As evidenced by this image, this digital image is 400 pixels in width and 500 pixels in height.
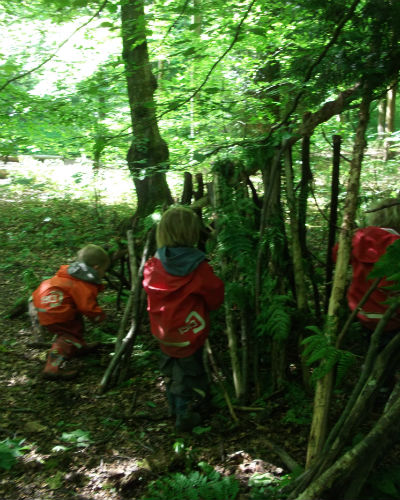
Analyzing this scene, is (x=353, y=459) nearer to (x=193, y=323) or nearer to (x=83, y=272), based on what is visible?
(x=193, y=323)

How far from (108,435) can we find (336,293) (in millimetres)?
1992

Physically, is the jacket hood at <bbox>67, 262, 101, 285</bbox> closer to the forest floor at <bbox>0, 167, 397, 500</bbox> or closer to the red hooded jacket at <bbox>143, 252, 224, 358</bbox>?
the forest floor at <bbox>0, 167, 397, 500</bbox>

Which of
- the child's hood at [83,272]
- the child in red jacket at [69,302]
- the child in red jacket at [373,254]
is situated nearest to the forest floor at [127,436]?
the child in red jacket at [69,302]

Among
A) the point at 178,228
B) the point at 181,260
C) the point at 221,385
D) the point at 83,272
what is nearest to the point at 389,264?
the point at 181,260

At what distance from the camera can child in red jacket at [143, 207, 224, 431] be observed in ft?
10.5

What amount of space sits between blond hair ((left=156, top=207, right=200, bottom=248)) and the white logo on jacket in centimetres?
56

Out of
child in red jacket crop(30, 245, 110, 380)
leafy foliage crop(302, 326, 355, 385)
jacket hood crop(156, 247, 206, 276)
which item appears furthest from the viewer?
child in red jacket crop(30, 245, 110, 380)

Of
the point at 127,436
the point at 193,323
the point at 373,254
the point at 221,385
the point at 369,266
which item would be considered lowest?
the point at 127,436

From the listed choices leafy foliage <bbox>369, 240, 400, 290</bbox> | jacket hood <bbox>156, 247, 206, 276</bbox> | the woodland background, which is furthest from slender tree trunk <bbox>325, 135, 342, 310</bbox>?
leafy foliage <bbox>369, 240, 400, 290</bbox>

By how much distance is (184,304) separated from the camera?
10.5 ft

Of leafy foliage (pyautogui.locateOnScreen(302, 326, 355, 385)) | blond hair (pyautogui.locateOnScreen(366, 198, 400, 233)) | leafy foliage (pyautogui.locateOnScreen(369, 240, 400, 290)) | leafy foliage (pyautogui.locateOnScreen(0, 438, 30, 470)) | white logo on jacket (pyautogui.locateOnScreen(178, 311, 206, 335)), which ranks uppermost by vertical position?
leafy foliage (pyautogui.locateOnScreen(369, 240, 400, 290))

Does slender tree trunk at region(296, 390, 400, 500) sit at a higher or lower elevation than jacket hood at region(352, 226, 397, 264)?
lower

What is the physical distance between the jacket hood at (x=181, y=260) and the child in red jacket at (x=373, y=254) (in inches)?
45.2

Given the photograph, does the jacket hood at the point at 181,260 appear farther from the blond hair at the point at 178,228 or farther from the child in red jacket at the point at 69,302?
the child in red jacket at the point at 69,302
